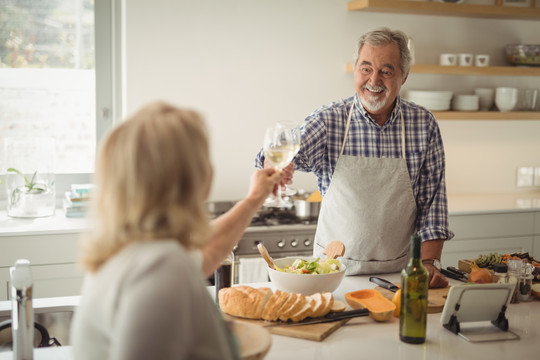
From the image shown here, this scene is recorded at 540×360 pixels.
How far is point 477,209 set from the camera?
3.96 meters

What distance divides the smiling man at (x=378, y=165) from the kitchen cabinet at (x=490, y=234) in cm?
140

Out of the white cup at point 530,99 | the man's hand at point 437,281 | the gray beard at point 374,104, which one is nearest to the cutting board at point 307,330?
the man's hand at point 437,281

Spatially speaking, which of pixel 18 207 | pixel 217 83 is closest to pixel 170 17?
pixel 217 83

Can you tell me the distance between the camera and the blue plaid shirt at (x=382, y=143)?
257 cm

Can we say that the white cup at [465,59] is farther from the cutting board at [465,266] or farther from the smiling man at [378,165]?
the cutting board at [465,266]

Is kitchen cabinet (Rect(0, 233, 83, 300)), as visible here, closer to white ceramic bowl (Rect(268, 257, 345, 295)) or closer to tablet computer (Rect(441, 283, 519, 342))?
white ceramic bowl (Rect(268, 257, 345, 295))

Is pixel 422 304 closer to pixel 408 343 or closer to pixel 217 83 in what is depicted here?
pixel 408 343

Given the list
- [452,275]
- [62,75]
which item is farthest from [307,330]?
[62,75]

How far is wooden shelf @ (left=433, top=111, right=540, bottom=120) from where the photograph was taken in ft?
13.8

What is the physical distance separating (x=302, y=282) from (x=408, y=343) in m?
0.38

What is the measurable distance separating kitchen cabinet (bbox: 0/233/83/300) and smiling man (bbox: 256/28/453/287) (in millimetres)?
1342

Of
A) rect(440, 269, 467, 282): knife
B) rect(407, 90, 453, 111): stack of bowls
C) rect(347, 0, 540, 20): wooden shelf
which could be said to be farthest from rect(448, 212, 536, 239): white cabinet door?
rect(440, 269, 467, 282): knife

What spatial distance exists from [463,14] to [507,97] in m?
0.64

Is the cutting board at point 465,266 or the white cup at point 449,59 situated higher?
the white cup at point 449,59
